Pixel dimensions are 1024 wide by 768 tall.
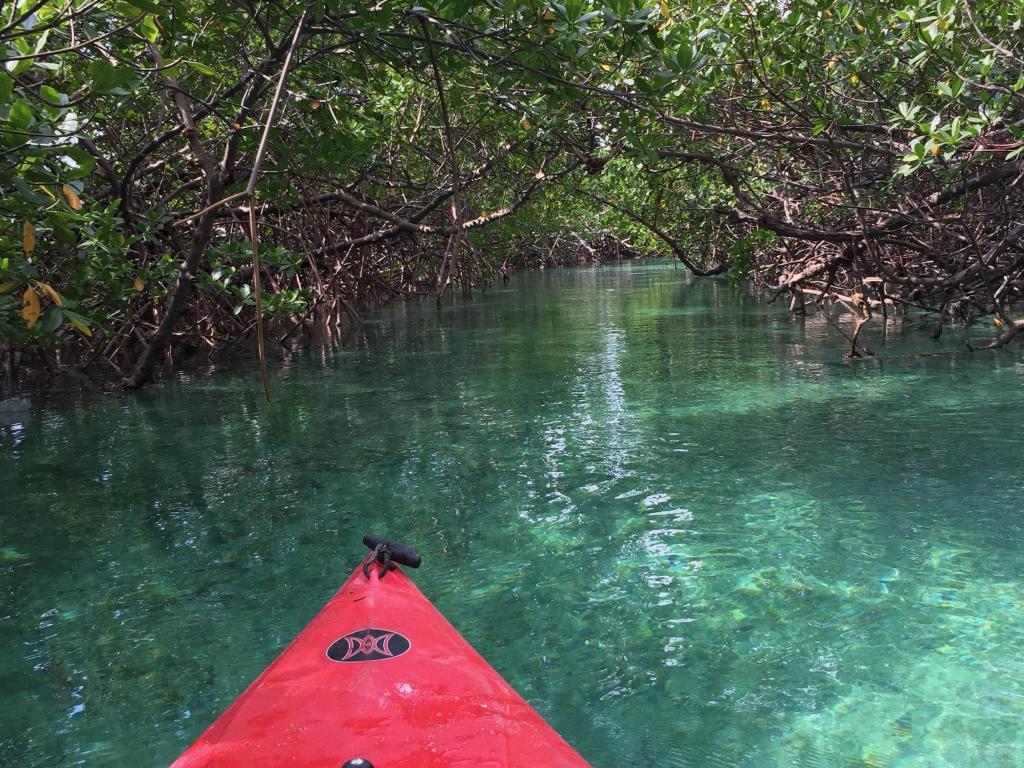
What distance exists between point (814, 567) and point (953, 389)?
393 centimetres

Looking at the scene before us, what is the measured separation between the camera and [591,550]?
3908 millimetres

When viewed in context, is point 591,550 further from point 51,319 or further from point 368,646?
point 51,319

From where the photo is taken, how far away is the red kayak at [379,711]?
1.60 meters

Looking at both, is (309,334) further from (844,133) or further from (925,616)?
(925,616)

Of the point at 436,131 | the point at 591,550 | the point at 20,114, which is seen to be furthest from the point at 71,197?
the point at 436,131

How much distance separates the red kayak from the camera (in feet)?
5.26

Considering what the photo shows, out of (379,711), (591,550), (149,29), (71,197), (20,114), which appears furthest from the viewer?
(591,550)

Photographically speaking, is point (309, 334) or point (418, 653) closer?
point (418, 653)

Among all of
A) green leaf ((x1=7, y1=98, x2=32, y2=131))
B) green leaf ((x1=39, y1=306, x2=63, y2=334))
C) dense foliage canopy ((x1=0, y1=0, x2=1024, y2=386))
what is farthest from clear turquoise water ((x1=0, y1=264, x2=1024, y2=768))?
green leaf ((x1=7, y1=98, x2=32, y2=131))

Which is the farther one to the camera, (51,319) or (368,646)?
(51,319)

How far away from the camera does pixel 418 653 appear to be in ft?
6.66

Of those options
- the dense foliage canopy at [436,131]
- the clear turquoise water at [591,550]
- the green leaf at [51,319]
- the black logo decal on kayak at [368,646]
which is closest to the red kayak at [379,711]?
the black logo decal on kayak at [368,646]

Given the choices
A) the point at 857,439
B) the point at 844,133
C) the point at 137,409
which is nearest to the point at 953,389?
the point at 857,439

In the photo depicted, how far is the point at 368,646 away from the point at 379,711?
1.00 feet
